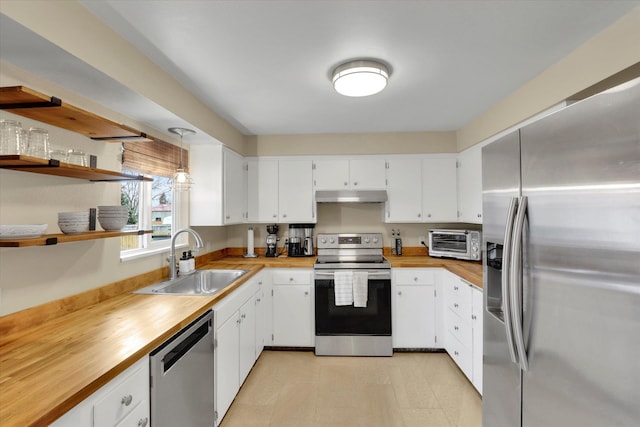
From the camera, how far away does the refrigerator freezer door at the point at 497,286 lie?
1.22m

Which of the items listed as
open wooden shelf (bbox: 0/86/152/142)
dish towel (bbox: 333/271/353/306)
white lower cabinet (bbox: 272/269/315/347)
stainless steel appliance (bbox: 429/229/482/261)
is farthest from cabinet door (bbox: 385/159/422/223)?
open wooden shelf (bbox: 0/86/152/142)

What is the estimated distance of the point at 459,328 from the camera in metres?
2.68

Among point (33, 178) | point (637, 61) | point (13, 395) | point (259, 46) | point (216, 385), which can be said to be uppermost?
point (259, 46)

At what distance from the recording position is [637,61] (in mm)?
1437

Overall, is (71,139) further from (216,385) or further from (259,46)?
(216,385)

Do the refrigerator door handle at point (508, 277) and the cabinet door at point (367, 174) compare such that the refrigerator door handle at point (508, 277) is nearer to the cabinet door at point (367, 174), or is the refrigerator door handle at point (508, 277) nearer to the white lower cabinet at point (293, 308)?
the white lower cabinet at point (293, 308)

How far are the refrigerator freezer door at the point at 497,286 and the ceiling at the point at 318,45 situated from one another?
689mm

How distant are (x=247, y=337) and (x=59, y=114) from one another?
2007mm

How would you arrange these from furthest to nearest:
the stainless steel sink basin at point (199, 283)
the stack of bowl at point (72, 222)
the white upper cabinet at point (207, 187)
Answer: the white upper cabinet at point (207, 187)
the stainless steel sink basin at point (199, 283)
the stack of bowl at point (72, 222)

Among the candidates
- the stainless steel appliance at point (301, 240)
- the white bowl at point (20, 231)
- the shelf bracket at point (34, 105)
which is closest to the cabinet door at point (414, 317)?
the stainless steel appliance at point (301, 240)

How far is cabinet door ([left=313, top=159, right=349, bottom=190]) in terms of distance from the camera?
11.5 ft

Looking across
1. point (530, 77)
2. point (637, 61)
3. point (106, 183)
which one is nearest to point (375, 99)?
point (530, 77)

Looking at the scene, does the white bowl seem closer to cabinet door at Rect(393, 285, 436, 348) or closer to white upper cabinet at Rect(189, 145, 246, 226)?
white upper cabinet at Rect(189, 145, 246, 226)

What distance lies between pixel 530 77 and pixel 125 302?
3088 millimetres
